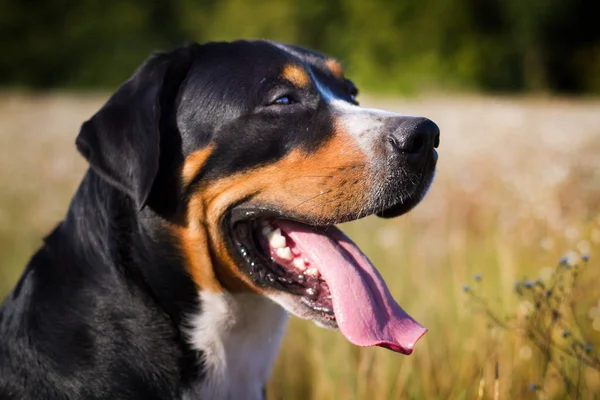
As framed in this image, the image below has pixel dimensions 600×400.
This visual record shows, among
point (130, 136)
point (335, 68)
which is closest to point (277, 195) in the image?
point (130, 136)

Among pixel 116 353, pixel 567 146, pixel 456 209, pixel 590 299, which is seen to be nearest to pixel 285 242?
pixel 116 353

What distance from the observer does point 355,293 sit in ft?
7.99

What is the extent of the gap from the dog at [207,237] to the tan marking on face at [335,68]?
31 cm

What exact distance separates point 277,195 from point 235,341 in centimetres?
56

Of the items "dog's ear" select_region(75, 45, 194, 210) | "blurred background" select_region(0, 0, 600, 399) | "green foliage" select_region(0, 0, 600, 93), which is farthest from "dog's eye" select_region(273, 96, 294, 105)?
"green foliage" select_region(0, 0, 600, 93)

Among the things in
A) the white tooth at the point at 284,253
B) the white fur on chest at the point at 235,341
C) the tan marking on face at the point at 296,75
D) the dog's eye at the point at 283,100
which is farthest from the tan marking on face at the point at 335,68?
the white fur on chest at the point at 235,341

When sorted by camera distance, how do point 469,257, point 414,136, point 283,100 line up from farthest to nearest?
point 469,257 < point 283,100 < point 414,136

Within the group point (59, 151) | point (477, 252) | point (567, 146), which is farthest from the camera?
point (59, 151)

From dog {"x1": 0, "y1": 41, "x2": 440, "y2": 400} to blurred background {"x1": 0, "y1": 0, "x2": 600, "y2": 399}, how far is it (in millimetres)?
603

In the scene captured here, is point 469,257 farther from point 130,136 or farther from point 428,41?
point 428,41

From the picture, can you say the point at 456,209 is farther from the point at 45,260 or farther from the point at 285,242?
the point at 45,260

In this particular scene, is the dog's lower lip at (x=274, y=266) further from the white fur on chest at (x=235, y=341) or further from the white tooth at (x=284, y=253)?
the white fur on chest at (x=235, y=341)

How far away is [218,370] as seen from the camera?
2.45 meters

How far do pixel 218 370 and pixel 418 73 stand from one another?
26514 mm
